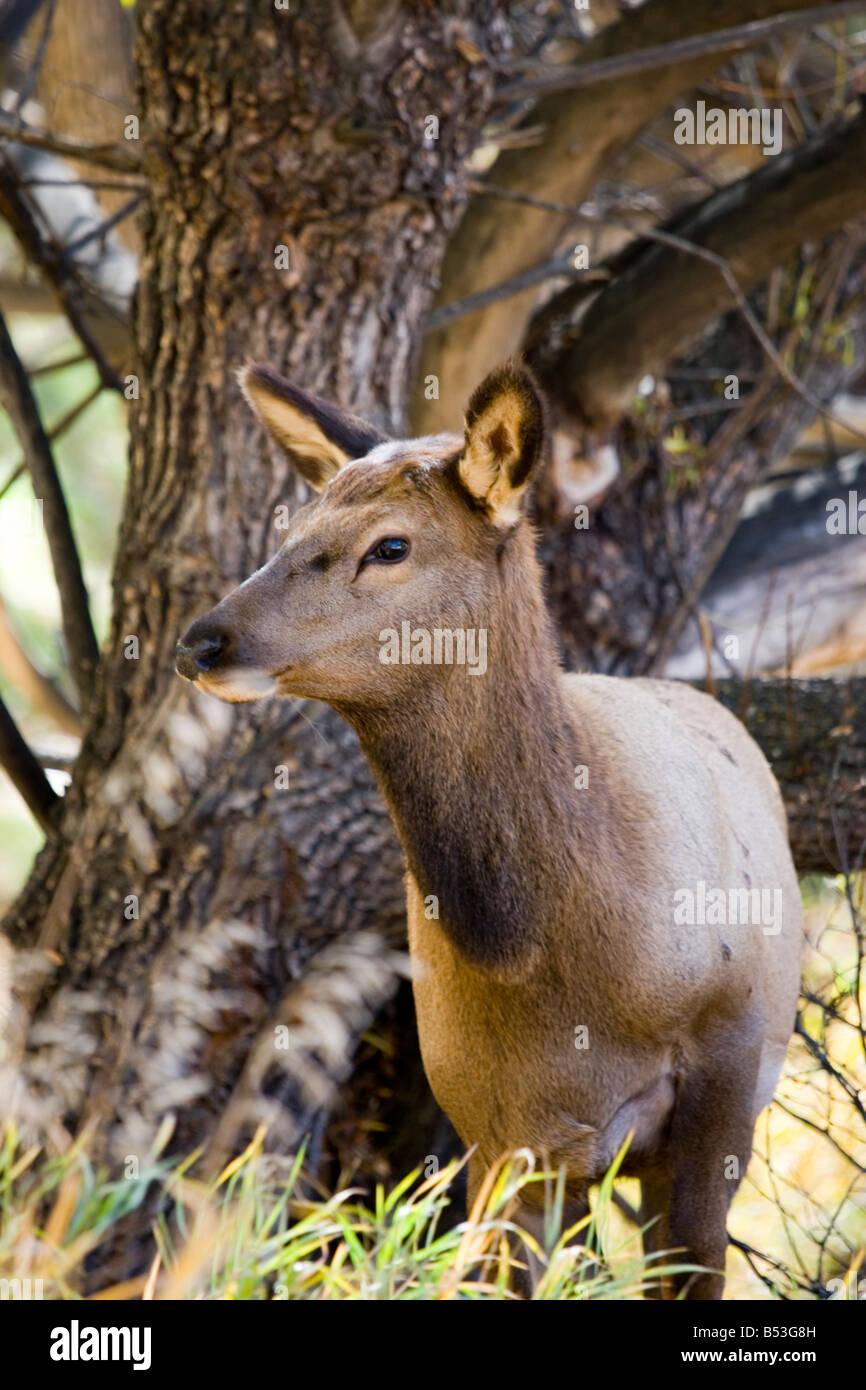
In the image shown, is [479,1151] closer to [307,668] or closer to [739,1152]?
[739,1152]

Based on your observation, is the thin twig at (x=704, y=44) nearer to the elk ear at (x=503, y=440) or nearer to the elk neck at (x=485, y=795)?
the elk ear at (x=503, y=440)

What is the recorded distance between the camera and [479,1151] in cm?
417

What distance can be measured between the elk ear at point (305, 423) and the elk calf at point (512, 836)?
0.14 meters

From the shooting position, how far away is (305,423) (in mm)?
4371

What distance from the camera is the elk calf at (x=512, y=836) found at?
3.73 m

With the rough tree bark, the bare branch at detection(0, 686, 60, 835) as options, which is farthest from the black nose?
the bare branch at detection(0, 686, 60, 835)

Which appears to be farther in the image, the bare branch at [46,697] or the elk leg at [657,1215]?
the bare branch at [46,697]

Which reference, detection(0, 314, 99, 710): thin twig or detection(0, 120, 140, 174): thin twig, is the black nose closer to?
detection(0, 314, 99, 710): thin twig

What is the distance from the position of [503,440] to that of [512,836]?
39.7 inches

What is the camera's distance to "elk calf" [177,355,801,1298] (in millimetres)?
3730

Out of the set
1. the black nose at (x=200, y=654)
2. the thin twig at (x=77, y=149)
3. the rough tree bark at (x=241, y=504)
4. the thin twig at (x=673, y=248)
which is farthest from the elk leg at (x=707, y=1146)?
the thin twig at (x=77, y=149)

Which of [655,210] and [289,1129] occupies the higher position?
[655,210]
